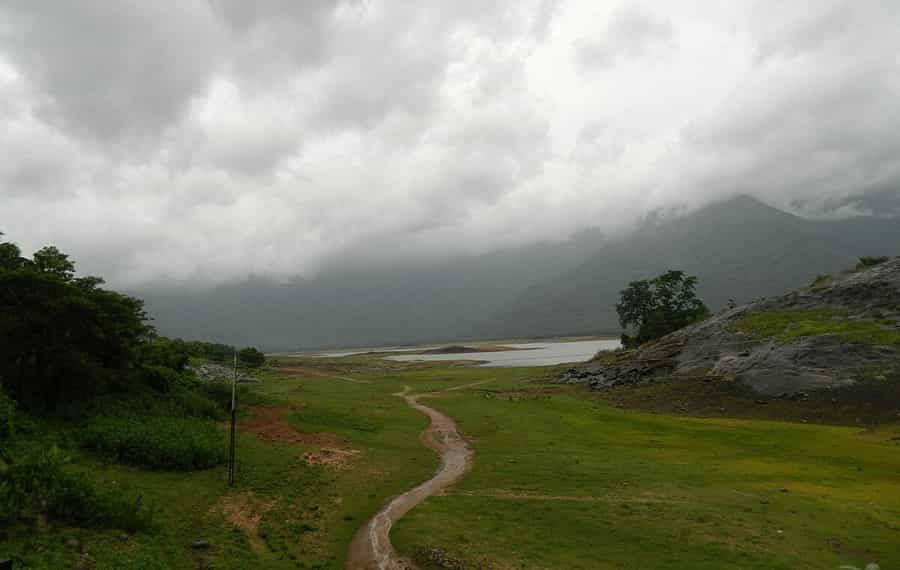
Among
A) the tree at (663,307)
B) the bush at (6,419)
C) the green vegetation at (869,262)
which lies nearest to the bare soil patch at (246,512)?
the bush at (6,419)

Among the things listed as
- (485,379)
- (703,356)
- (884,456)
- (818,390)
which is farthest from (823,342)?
(485,379)

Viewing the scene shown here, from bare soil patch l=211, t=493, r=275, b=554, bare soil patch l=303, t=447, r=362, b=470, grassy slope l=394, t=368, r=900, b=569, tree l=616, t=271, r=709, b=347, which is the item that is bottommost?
grassy slope l=394, t=368, r=900, b=569

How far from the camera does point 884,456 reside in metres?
38.1

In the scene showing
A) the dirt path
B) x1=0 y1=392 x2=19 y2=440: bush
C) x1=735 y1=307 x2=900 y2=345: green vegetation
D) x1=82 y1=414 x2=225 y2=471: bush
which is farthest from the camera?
x1=735 y1=307 x2=900 y2=345: green vegetation

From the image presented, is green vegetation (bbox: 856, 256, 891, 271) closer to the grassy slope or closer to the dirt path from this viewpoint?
the grassy slope

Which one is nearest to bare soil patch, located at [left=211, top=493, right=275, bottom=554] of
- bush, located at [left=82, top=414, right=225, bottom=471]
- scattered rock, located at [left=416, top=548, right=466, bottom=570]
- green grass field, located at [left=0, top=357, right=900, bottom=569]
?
green grass field, located at [left=0, top=357, right=900, bottom=569]

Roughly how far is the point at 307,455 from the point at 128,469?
36.4 feet

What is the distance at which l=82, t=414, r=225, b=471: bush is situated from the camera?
29.2 meters

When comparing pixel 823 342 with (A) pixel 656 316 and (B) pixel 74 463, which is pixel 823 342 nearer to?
(A) pixel 656 316

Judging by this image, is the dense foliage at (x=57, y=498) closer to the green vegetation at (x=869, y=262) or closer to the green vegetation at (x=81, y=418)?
the green vegetation at (x=81, y=418)

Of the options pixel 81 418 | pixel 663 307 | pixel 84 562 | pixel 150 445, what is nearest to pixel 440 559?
pixel 84 562

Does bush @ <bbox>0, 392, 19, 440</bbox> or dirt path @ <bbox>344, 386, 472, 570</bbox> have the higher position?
bush @ <bbox>0, 392, 19, 440</bbox>

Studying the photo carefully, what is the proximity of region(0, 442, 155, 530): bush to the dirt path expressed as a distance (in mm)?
8045

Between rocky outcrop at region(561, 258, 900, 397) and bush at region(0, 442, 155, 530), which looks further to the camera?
rocky outcrop at region(561, 258, 900, 397)
